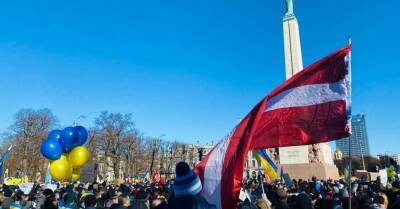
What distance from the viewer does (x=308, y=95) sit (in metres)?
6.20

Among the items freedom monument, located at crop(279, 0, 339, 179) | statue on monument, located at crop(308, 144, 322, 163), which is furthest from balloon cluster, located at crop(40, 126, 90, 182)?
statue on monument, located at crop(308, 144, 322, 163)

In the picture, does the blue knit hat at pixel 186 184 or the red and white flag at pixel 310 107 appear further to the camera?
the red and white flag at pixel 310 107

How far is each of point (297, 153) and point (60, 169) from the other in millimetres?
23307

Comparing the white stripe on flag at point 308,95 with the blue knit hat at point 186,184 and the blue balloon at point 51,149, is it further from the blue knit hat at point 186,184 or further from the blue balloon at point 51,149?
the blue balloon at point 51,149

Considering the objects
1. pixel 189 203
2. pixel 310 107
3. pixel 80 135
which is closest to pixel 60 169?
pixel 80 135

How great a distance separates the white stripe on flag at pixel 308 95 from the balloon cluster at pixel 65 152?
11429 millimetres

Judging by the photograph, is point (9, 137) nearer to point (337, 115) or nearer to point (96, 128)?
point (96, 128)

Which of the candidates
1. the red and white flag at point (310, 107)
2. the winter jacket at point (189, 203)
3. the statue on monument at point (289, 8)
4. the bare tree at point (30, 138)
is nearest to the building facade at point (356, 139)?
the red and white flag at point (310, 107)

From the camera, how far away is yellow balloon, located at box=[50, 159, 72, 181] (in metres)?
15.3

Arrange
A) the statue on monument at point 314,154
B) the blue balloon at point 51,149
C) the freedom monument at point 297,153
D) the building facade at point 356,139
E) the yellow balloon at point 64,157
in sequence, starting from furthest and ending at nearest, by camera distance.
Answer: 1. the statue on monument at point 314,154
2. the freedom monument at point 297,153
3. the yellow balloon at point 64,157
4. the blue balloon at point 51,149
5. the building facade at point 356,139

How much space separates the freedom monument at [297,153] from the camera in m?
32.5

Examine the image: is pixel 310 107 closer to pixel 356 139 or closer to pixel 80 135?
pixel 80 135

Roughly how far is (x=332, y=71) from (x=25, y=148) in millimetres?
50361

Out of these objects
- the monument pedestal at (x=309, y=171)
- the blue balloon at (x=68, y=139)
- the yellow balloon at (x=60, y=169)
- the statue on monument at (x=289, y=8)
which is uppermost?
the statue on monument at (x=289, y=8)
